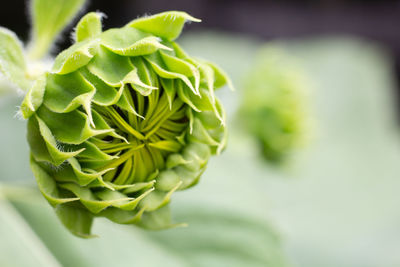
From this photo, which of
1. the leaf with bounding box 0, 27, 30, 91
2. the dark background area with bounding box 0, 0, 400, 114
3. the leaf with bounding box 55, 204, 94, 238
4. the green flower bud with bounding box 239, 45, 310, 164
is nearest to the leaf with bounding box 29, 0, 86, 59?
the leaf with bounding box 0, 27, 30, 91

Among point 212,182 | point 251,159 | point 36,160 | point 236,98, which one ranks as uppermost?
point 236,98

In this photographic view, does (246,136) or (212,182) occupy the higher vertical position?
(246,136)

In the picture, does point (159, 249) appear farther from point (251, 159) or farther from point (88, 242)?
point (251, 159)

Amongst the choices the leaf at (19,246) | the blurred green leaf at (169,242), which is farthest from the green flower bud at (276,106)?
the leaf at (19,246)

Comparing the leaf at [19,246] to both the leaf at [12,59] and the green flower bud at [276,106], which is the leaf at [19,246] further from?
the green flower bud at [276,106]

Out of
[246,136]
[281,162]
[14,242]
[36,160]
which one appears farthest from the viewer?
[281,162]

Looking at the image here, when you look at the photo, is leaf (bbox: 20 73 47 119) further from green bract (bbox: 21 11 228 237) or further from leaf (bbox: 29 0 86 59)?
leaf (bbox: 29 0 86 59)

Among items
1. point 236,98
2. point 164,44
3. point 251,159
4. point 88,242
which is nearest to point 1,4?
point 236,98
